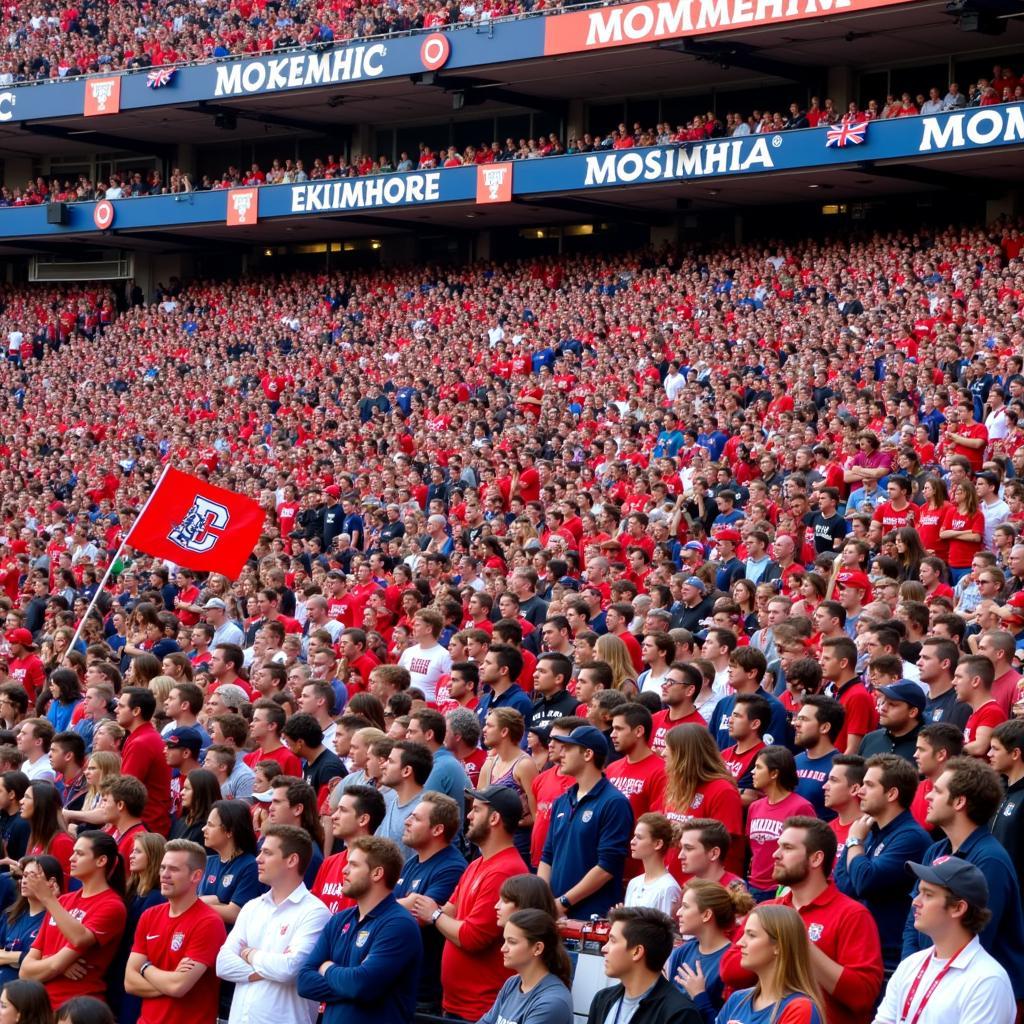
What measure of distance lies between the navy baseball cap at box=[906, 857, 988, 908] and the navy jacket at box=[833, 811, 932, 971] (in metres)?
0.91

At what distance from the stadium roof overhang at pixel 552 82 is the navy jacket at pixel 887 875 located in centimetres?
2120

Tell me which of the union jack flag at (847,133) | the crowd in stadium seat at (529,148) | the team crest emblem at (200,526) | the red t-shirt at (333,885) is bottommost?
the red t-shirt at (333,885)

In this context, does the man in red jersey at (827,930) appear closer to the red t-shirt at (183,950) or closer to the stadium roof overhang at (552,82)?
the red t-shirt at (183,950)

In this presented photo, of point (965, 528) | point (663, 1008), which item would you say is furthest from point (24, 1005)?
point (965, 528)

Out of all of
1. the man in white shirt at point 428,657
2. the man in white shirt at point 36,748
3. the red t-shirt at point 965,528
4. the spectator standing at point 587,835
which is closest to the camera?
the spectator standing at point 587,835

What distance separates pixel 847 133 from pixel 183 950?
21.3m

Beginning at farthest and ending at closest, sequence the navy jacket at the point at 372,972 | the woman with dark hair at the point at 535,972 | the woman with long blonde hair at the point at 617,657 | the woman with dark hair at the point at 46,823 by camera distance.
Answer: the woman with long blonde hair at the point at 617,657 < the woman with dark hair at the point at 46,823 < the navy jacket at the point at 372,972 < the woman with dark hair at the point at 535,972

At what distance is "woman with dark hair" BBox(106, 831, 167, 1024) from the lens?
811cm

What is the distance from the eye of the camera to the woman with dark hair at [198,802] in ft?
28.4

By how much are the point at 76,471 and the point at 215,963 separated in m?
22.3

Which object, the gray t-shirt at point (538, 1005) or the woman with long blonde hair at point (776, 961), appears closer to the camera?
the woman with long blonde hair at point (776, 961)

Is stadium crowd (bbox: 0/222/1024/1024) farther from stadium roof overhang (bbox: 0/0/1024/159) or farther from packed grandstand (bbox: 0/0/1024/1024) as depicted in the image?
stadium roof overhang (bbox: 0/0/1024/159)

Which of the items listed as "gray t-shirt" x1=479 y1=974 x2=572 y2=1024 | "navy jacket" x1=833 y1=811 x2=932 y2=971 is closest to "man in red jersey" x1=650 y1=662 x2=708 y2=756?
"navy jacket" x1=833 y1=811 x2=932 y2=971

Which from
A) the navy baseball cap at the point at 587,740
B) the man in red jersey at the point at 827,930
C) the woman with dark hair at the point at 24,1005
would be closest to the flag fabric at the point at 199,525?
the navy baseball cap at the point at 587,740
